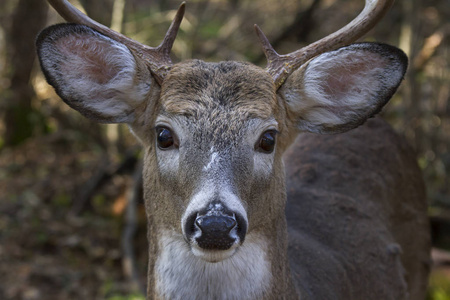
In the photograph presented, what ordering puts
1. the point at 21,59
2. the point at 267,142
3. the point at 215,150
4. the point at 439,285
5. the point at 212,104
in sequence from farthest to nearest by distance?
the point at 21,59
the point at 439,285
the point at 267,142
the point at 212,104
the point at 215,150

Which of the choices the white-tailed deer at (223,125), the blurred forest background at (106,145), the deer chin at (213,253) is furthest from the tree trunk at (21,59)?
the deer chin at (213,253)

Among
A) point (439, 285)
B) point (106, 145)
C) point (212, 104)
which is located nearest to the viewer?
point (212, 104)

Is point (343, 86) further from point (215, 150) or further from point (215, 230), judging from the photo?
point (215, 230)

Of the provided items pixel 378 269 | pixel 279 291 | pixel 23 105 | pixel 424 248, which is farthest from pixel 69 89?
pixel 23 105

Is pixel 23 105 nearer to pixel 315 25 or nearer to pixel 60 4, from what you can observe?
pixel 315 25

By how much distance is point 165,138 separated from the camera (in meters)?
3.22

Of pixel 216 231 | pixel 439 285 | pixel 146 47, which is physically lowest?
pixel 439 285

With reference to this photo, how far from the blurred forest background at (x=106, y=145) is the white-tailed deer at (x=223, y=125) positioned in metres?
3.20

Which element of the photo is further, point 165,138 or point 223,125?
point 165,138

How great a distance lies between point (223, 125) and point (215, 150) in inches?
6.1

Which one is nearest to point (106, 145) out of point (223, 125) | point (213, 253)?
point (223, 125)

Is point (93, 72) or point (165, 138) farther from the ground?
point (93, 72)

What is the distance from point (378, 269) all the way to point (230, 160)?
2052mm

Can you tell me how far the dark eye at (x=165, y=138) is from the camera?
3.20m
